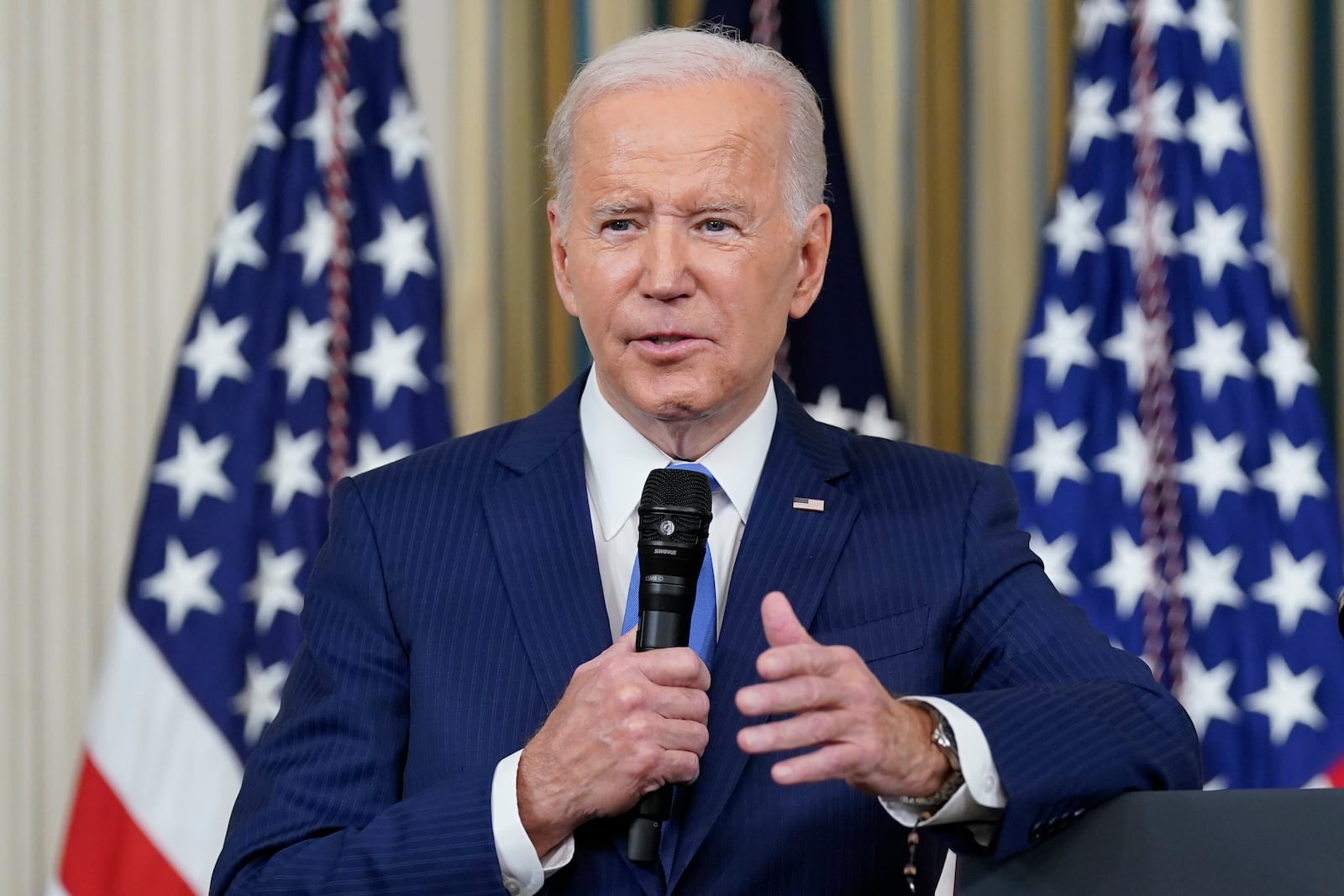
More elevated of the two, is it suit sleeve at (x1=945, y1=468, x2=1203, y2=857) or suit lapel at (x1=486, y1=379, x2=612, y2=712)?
suit lapel at (x1=486, y1=379, x2=612, y2=712)

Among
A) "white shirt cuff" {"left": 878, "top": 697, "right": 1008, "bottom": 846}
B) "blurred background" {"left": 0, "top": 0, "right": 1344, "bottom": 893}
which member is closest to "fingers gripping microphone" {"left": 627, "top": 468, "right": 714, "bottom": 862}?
"white shirt cuff" {"left": 878, "top": 697, "right": 1008, "bottom": 846}

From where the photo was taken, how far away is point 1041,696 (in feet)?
5.67

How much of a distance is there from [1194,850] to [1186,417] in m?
2.31

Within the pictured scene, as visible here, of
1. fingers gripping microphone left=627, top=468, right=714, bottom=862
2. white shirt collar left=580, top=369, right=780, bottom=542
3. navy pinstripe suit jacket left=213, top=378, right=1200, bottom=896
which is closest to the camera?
fingers gripping microphone left=627, top=468, right=714, bottom=862

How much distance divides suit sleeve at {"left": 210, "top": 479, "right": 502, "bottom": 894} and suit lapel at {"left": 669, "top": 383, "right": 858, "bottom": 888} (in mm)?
257

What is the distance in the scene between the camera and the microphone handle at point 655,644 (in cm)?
154

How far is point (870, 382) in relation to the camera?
3541 millimetres

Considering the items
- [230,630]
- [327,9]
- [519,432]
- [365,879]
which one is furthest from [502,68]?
[365,879]

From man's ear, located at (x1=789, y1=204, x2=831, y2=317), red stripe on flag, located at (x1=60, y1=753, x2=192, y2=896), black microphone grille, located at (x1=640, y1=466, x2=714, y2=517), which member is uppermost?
man's ear, located at (x1=789, y1=204, x2=831, y2=317)

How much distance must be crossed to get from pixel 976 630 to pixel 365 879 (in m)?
0.82

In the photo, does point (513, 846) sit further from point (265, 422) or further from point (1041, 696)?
point (265, 422)

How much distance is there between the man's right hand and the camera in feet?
5.04

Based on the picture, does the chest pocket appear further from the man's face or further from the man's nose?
the man's nose

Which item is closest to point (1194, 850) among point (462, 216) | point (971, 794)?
point (971, 794)
